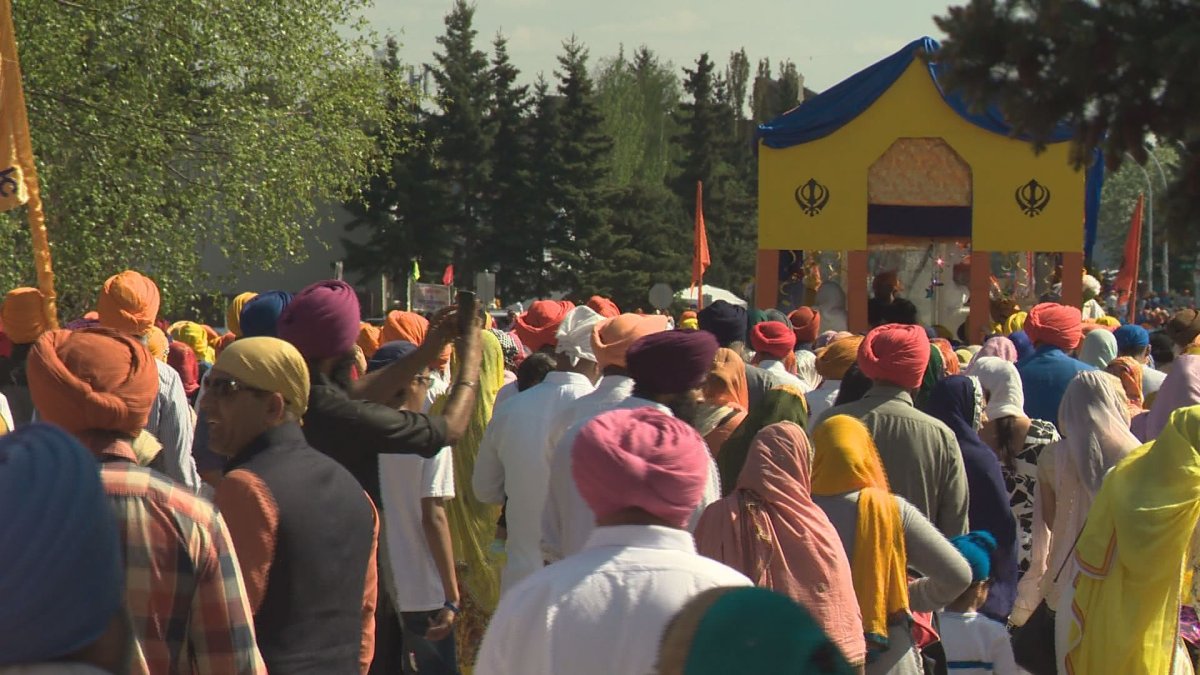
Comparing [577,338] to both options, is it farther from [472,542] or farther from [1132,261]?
[1132,261]

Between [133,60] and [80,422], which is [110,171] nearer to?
[133,60]

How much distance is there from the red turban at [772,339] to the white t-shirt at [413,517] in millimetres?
3485

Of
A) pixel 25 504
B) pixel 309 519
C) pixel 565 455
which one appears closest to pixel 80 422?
pixel 309 519

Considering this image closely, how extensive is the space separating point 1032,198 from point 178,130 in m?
12.0

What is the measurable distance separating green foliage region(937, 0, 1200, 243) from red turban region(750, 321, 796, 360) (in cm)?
636

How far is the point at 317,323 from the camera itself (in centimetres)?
526

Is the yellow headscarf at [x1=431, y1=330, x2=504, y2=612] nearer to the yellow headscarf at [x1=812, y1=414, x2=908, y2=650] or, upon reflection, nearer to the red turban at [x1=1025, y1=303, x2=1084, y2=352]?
the yellow headscarf at [x1=812, y1=414, x2=908, y2=650]

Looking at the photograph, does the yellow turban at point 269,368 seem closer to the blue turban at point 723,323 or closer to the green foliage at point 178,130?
the blue turban at point 723,323

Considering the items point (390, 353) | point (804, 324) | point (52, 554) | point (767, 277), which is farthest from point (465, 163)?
point (52, 554)

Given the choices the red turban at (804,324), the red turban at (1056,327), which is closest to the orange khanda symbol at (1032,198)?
the red turban at (804,324)

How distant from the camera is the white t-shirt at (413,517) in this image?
664 centimetres

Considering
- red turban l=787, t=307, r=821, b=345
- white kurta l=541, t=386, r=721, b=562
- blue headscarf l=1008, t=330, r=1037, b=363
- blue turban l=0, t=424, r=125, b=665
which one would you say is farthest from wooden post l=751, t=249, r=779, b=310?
blue turban l=0, t=424, r=125, b=665

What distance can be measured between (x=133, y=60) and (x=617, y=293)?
40253 millimetres

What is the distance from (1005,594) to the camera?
7543 mm
